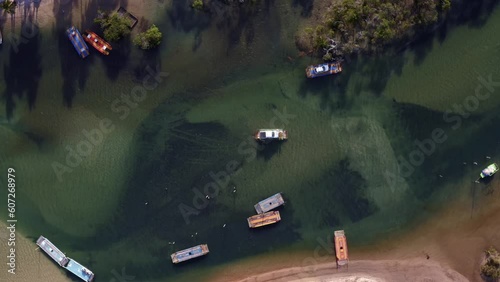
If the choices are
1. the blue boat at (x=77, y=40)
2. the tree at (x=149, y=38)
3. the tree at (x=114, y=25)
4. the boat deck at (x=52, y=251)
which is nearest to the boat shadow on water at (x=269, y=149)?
the tree at (x=149, y=38)

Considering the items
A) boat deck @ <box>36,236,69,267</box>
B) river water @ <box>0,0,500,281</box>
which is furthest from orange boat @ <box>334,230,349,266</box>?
boat deck @ <box>36,236,69,267</box>

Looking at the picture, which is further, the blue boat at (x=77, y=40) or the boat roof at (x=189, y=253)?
the boat roof at (x=189, y=253)

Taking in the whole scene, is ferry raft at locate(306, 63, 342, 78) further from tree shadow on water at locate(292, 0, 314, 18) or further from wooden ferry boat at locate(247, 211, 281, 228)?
wooden ferry boat at locate(247, 211, 281, 228)

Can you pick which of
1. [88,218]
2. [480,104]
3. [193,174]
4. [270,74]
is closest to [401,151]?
[480,104]

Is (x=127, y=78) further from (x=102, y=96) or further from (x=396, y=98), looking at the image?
(x=396, y=98)

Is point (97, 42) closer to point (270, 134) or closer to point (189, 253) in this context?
point (270, 134)

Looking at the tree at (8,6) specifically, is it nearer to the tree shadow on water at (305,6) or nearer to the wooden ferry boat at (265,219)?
the tree shadow on water at (305,6)

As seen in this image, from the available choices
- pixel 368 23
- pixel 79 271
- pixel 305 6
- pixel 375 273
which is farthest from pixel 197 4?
pixel 375 273

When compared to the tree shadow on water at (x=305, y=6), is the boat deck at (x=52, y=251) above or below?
below
